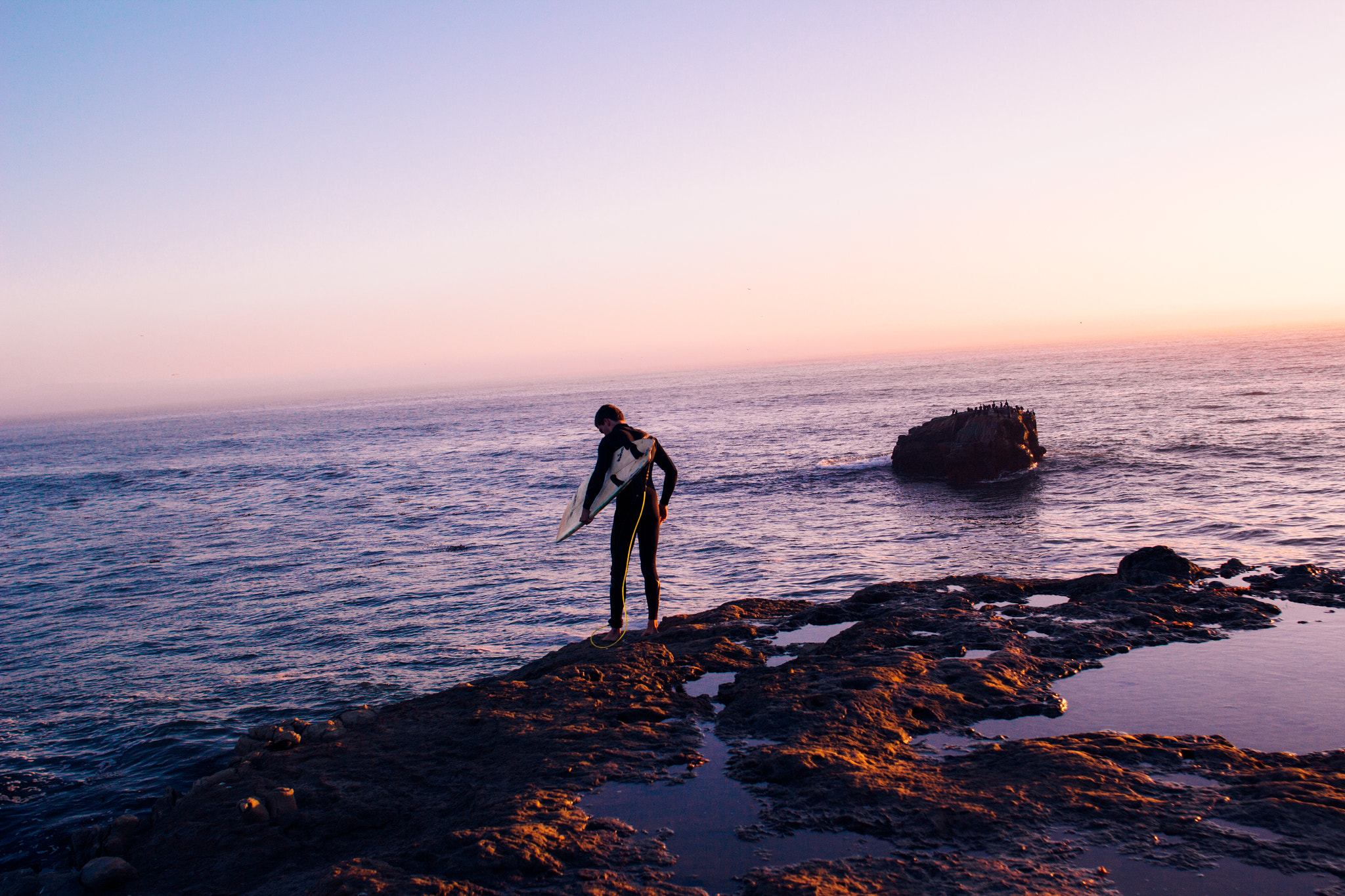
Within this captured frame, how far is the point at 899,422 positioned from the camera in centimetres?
4284

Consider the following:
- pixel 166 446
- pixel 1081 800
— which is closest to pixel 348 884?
pixel 1081 800

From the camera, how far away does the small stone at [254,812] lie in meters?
4.85

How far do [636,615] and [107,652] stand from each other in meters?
7.62

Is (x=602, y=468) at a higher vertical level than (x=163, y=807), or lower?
higher

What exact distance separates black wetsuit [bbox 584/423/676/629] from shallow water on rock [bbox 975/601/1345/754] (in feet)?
12.4

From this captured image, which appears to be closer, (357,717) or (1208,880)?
(1208,880)

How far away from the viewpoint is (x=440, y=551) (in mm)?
16594

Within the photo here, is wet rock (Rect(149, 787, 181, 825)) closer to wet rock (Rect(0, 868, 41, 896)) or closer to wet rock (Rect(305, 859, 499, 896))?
wet rock (Rect(0, 868, 41, 896))

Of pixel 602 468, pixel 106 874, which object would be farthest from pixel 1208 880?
pixel 106 874

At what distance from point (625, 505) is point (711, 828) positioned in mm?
4073

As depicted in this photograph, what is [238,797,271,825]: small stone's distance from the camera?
4.85m

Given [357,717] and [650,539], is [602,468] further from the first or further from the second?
[357,717]

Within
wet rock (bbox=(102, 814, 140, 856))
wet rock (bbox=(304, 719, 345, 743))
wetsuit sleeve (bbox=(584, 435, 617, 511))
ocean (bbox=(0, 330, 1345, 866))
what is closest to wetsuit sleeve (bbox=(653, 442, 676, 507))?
wetsuit sleeve (bbox=(584, 435, 617, 511))

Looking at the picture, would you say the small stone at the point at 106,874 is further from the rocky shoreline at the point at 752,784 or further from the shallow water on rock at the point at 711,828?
the shallow water on rock at the point at 711,828
